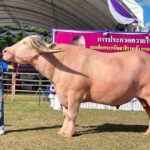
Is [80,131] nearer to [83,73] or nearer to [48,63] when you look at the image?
[83,73]

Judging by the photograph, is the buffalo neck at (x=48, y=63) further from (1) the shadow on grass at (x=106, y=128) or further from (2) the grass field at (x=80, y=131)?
(1) the shadow on grass at (x=106, y=128)

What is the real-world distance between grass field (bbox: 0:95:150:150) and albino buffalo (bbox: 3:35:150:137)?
548mm

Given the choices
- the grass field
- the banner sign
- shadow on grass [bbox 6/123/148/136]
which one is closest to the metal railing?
the banner sign

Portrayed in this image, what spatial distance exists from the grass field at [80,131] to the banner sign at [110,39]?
7.42ft

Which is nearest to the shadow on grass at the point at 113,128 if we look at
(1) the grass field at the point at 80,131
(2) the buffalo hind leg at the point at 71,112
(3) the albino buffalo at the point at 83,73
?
(1) the grass field at the point at 80,131

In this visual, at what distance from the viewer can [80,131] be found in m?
10.2

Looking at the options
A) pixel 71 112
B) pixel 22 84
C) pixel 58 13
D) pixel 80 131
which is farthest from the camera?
pixel 58 13

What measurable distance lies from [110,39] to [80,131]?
5954 millimetres

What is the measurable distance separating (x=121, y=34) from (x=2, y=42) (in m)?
23.6

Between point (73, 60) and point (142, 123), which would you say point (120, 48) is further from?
point (73, 60)

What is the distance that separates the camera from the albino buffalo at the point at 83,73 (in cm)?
945

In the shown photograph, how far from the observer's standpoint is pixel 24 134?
9562 mm

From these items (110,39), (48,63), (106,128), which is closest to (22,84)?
(110,39)

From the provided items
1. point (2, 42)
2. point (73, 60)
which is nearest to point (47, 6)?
point (2, 42)
